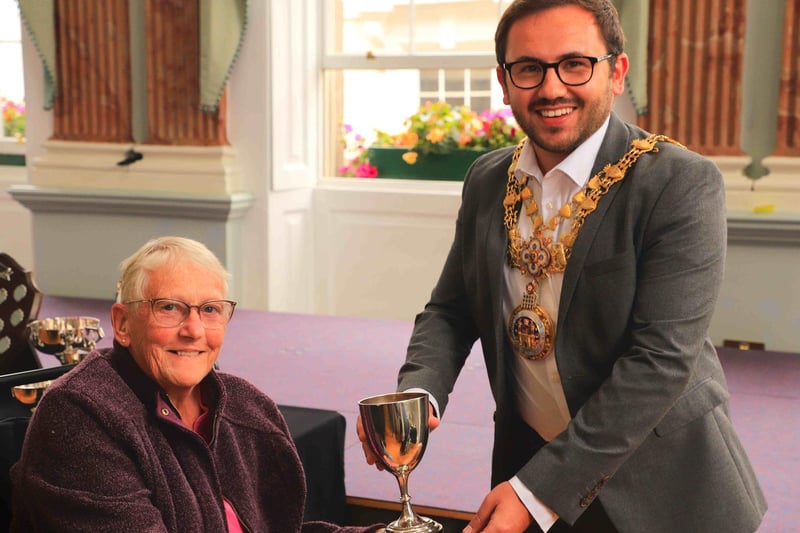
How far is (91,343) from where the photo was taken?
2.86 meters

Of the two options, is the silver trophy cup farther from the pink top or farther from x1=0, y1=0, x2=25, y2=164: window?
x1=0, y1=0, x2=25, y2=164: window

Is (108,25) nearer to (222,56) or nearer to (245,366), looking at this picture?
(222,56)

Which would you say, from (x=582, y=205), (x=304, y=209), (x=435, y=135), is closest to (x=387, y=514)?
(x=582, y=205)

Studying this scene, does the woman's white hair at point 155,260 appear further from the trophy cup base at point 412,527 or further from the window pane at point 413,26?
the window pane at point 413,26

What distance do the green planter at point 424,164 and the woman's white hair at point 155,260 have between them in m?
3.75

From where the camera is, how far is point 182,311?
5.92 feet

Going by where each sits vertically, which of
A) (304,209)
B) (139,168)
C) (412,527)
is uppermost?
(139,168)

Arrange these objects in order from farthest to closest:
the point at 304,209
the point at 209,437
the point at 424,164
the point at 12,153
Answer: the point at 12,153 → the point at 304,209 → the point at 424,164 → the point at 209,437

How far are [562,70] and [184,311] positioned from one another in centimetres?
71

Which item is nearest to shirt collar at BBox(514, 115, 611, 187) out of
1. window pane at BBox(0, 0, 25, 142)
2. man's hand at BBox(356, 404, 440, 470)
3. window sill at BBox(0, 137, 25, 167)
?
man's hand at BBox(356, 404, 440, 470)

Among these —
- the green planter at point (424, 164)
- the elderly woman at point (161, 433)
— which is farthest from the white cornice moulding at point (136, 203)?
the elderly woman at point (161, 433)

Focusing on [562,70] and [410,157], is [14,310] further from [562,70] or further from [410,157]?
[410,157]

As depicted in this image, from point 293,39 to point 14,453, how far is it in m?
3.81

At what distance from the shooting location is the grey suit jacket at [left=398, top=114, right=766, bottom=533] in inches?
61.6
